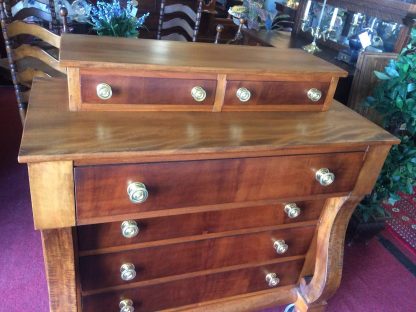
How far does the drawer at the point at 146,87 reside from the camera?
2.63 ft

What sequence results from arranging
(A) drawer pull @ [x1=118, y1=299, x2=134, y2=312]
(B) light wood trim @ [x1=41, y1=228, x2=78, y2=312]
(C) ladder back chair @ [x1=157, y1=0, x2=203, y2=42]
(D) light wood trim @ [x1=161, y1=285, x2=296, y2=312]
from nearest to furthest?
(B) light wood trim @ [x1=41, y1=228, x2=78, y2=312] → (A) drawer pull @ [x1=118, y1=299, x2=134, y2=312] → (D) light wood trim @ [x1=161, y1=285, x2=296, y2=312] → (C) ladder back chair @ [x1=157, y1=0, x2=203, y2=42]

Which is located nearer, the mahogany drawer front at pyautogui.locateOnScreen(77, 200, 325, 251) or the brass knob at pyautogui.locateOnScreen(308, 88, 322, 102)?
the mahogany drawer front at pyautogui.locateOnScreen(77, 200, 325, 251)

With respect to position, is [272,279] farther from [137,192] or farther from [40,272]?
[40,272]

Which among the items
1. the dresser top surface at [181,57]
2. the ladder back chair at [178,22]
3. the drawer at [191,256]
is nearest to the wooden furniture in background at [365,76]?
the dresser top surface at [181,57]

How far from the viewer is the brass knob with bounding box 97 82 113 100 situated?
80 centimetres

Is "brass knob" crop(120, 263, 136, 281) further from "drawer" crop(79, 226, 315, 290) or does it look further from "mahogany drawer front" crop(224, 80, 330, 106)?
"mahogany drawer front" crop(224, 80, 330, 106)

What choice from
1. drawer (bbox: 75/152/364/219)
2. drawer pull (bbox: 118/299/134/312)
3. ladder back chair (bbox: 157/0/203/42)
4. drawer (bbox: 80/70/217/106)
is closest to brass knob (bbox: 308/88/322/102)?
drawer (bbox: 75/152/364/219)

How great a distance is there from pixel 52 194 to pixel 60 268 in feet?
0.71

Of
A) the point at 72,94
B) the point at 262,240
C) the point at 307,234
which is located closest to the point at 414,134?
the point at 307,234

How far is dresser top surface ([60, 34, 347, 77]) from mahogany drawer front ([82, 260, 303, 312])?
604mm

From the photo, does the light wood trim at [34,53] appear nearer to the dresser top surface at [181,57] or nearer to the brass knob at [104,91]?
the dresser top surface at [181,57]

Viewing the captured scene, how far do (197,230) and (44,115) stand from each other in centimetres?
47

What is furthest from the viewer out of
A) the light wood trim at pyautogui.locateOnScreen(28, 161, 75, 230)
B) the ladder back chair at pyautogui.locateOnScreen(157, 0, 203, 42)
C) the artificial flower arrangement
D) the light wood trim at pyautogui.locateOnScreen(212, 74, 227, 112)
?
the ladder back chair at pyautogui.locateOnScreen(157, 0, 203, 42)

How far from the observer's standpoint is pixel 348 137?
91cm
